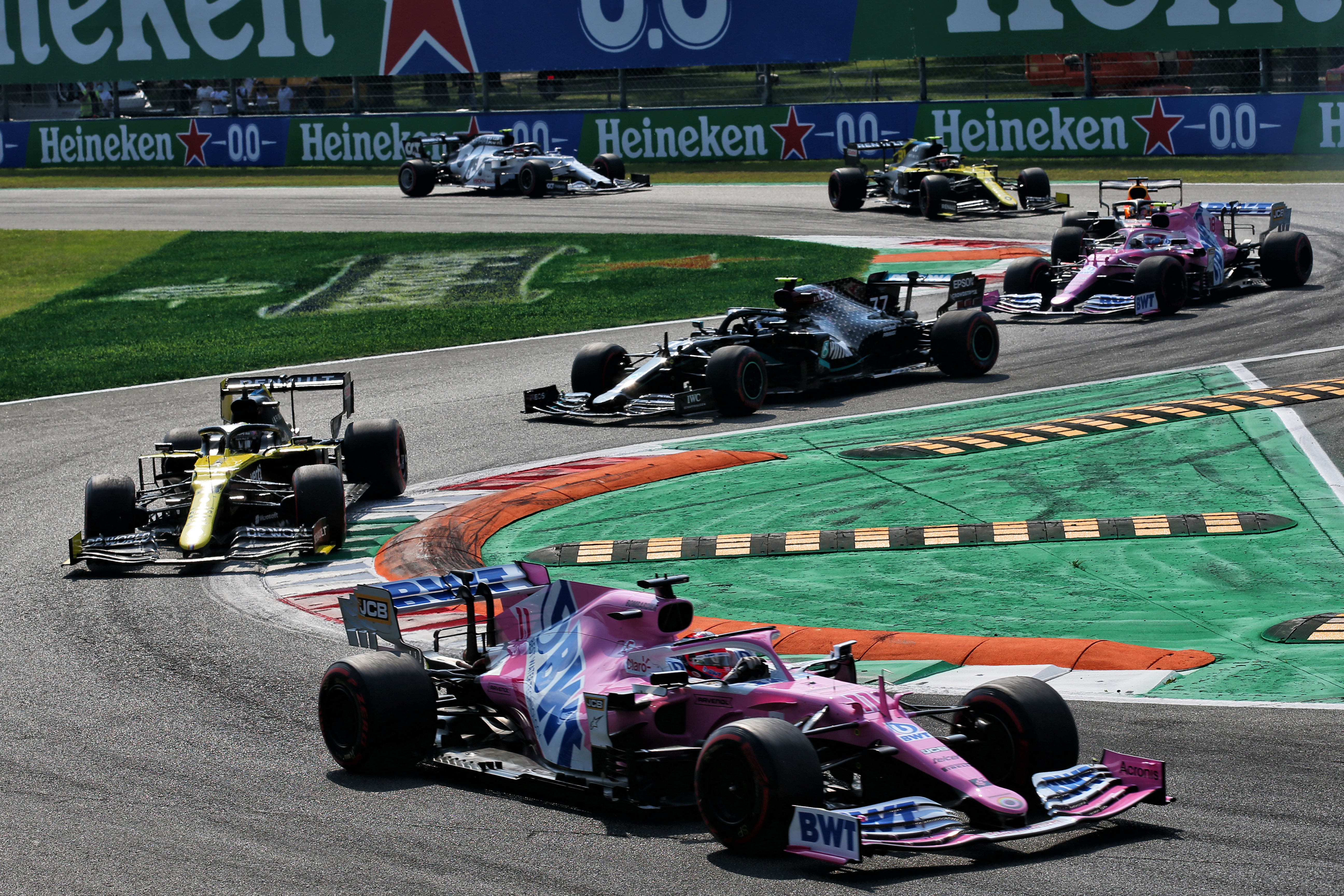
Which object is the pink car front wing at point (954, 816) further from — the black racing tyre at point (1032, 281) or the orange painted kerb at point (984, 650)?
the black racing tyre at point (1032, 281)

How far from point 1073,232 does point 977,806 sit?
20635 mm

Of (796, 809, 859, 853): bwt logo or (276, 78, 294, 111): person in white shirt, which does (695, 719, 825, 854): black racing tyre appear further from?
(276, 78, 294, 111): person in white shirt

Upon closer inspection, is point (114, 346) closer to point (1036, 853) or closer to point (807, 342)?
point (807, 342)

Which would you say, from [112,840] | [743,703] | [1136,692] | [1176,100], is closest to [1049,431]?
[1136,692]

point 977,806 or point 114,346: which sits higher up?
point 114,346

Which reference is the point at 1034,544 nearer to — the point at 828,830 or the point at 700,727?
the point at 700,727

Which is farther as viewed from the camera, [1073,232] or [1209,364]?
[1073,232]

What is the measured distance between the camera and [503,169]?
44.8 m

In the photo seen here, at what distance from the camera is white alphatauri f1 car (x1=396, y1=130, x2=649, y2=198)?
43812 mm

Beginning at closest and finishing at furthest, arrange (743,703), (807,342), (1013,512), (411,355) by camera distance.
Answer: (743,703) → (1013,512) → (807,342) → (411,355)

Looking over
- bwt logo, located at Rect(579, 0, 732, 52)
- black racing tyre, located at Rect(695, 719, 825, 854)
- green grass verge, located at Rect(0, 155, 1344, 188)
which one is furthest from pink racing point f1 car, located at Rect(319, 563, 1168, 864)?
bwt logo, located at Rect(579, 0, 732, 52)

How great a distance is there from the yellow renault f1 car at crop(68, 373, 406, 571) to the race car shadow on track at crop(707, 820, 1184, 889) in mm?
7735

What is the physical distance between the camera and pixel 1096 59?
41.0m

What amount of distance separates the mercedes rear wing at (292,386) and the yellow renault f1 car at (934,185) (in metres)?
21.9
